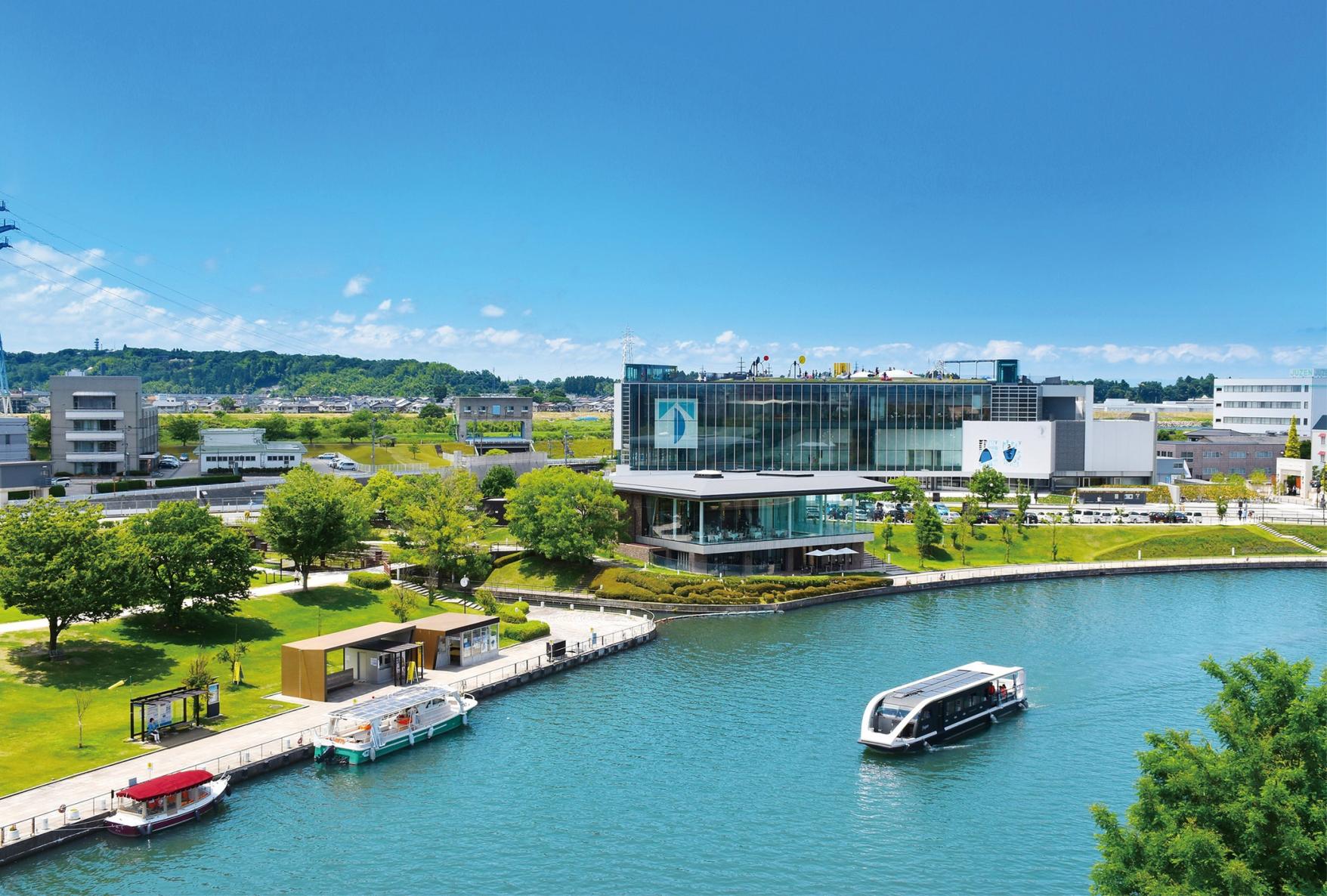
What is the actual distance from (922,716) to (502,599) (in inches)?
1332

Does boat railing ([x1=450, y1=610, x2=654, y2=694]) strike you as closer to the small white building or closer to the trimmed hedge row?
the trimmed hedge row

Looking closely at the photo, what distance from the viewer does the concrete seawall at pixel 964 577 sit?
62219 millimetres

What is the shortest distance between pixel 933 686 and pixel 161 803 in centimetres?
2910

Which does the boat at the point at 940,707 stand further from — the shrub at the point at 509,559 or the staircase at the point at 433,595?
the shrub at the point at 509,559

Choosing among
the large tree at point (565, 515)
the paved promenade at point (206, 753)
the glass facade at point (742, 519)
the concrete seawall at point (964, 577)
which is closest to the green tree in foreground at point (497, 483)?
the large tree at point (565, 515)

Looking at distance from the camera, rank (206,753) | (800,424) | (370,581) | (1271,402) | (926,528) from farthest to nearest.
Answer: (1271,402)
(800,424)
(926,528)
(370,581)
(206,753)

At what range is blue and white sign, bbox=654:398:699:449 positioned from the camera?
10256 cm

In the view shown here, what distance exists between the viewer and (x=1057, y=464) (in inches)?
4183

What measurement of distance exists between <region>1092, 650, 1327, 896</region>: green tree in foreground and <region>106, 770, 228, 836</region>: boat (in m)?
26.3

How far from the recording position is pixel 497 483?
86.2 meters

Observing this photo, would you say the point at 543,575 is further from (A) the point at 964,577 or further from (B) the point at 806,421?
(B) the point at 806,421

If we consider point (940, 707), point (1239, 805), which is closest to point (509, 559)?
point (940, 707)

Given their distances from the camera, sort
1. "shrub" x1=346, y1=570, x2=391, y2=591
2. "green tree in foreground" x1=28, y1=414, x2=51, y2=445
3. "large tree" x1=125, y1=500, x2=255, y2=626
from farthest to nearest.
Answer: "green tree in foreground" x1=28, y1=414, x2=51, y2=445
"shrub" x1=346, y1=570, x2=391, y2=591
"large tree" x1=125, y1=500, x2=255, y2=626

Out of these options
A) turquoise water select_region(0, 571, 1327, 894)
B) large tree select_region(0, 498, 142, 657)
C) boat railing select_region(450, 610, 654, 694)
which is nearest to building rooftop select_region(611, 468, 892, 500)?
boat railing select_region(450, 610, 654, 694)
